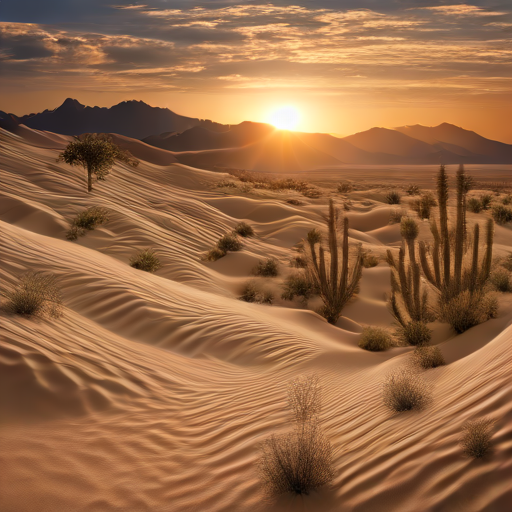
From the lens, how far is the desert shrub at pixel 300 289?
11641mm

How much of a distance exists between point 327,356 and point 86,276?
167 inches

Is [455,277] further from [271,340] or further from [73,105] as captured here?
[73,105]

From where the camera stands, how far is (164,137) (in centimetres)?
12794

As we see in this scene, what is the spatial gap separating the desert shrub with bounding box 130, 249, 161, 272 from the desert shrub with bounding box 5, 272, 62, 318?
5.57m

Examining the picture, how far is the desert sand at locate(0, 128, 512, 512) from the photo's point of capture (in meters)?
2.81

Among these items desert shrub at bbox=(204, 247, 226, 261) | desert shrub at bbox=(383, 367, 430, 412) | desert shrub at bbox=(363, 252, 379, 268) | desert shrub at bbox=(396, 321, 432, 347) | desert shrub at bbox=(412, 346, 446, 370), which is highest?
desert shrub at bbox=(383, 367, 430, 412)

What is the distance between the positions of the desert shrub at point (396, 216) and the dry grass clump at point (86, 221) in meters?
13.7

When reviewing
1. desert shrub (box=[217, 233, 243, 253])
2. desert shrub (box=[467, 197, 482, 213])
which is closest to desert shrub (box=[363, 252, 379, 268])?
desert shrub (box=[217, 233, 243, 253])

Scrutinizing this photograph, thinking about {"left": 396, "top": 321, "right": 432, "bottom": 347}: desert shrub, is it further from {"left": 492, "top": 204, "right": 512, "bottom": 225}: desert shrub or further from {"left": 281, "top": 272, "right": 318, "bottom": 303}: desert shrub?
{"left": 492, "top": 204, "right": 512, "bottom": 225}: desert shrub

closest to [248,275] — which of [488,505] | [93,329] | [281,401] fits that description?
[93,329]

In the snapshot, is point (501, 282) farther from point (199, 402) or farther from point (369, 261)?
point (199, 402)

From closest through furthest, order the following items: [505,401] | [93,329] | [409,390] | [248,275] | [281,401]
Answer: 1. [505,401]
2. [409,390]
3. [281,401]
4. [93,329]
5. [248,275]

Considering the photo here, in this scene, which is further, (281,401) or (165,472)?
(281,401)

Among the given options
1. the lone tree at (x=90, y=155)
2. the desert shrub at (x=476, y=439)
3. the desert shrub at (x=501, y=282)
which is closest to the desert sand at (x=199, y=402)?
the desert shrub at (x=476, y=439)
